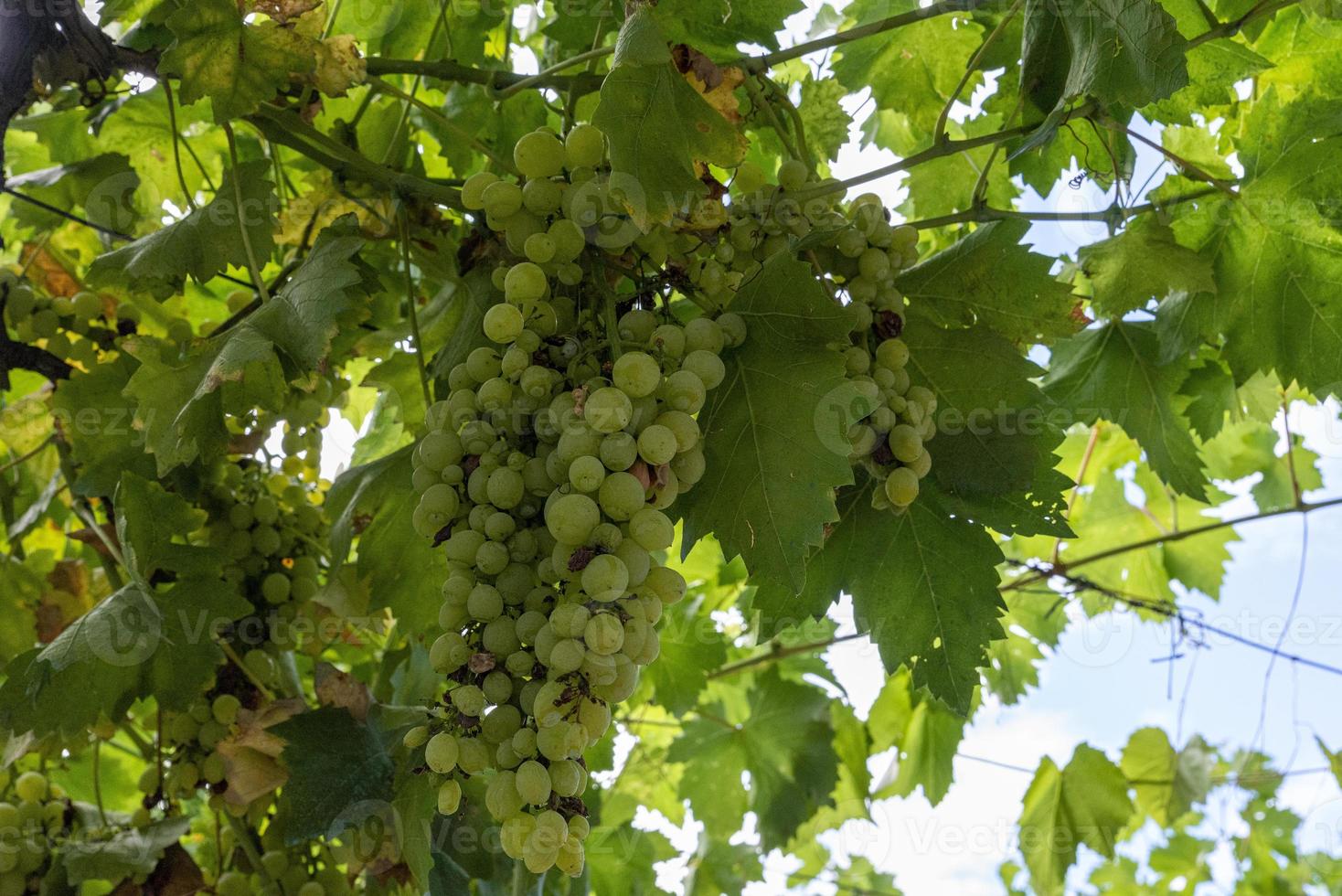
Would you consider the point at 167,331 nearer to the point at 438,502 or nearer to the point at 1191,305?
the point at 438,502

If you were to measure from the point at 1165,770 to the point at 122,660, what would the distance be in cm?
184

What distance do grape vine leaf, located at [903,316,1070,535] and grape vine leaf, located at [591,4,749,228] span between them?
309mm

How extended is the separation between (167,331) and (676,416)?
2.81 ft

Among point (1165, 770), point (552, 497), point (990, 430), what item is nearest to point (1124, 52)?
point (990, 430)

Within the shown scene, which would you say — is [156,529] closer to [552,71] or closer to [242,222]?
[242,222]

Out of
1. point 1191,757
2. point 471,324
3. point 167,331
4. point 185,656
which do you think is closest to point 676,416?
point 471,324

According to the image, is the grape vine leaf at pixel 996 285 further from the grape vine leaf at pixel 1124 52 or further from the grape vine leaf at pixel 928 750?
the grape vine leaf at pixel 928 750

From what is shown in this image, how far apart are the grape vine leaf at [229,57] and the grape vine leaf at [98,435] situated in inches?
14.4

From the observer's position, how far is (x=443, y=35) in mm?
1274

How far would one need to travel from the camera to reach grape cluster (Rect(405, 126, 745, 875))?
A: 24.4 inches

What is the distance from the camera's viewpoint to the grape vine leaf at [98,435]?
3.52 ft

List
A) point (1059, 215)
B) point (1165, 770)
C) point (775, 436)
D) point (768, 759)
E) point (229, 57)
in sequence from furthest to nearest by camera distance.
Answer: point (1165, 770)
point (768, 759)
point (1059, 215)
point (229, 57)
point (775, 436)

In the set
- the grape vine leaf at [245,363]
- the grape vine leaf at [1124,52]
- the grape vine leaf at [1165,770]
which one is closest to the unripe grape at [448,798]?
the grape vine leaf at [245,363]

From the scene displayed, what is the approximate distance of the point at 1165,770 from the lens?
6.63 ft
